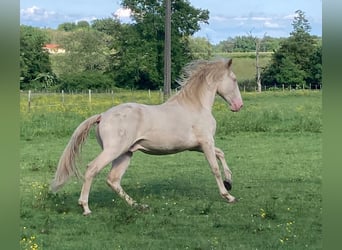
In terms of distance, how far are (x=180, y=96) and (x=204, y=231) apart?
2340 millimetres

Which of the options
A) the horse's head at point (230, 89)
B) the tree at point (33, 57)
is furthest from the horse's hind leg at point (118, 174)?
the tree at point (33, 57)

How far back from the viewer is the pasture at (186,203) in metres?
5.16

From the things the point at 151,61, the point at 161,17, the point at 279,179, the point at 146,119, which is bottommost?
the point at 279,179

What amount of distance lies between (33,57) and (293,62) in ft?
52.2

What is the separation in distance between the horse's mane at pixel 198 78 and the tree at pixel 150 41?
19.2 m

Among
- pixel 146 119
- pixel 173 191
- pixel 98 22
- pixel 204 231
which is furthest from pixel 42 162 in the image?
pixel 98 22

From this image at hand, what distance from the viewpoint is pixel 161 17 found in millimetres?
29906

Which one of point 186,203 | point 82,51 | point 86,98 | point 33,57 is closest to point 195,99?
point 186,203

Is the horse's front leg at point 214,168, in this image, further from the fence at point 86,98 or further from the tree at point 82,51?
the tree at point 82,51

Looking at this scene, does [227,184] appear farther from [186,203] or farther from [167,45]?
[167,45]

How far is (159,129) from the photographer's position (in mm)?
6750

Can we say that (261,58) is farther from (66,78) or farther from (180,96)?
(180,96)

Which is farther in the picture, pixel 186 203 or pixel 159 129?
pixel 186 203

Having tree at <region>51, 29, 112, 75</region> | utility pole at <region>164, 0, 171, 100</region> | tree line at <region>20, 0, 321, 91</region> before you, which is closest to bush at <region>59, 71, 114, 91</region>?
tree line at <region>20, 0, 321, 91</region>
